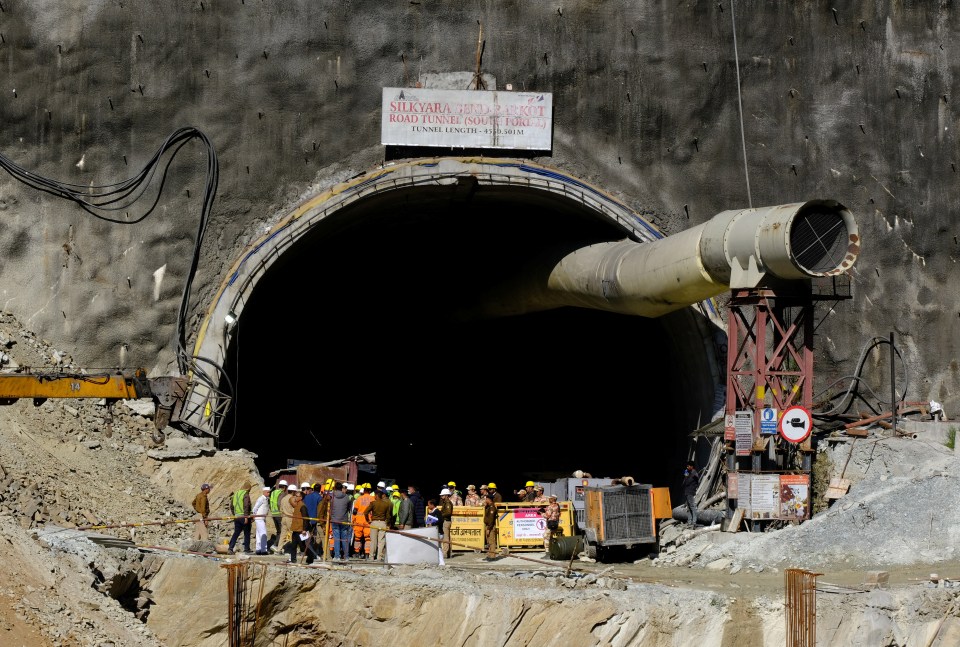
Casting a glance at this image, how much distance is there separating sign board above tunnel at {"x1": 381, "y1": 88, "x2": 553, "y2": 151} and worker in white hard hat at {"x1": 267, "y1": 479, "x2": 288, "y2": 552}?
8.02 meters

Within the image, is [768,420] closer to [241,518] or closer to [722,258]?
[722,258]

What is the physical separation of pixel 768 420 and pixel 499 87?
31.3ft

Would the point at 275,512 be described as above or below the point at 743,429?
below

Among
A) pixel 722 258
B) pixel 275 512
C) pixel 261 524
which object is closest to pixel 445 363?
pixel 275 512

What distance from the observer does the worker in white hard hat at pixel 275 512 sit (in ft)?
75.7

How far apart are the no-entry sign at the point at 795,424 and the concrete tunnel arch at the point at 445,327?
181 inches

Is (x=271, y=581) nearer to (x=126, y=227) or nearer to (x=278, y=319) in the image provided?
(x=126, y=227)

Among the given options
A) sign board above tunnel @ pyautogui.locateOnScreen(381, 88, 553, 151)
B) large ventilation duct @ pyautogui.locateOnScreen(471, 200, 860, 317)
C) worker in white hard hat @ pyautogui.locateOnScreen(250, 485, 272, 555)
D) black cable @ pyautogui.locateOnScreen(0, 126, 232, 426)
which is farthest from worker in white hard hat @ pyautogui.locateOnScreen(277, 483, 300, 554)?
sign board above tunnel @ pyautogui.locateOnScreen(381, 88, 553, 151)

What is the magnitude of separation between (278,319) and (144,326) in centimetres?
853

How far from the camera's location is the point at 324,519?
Answer: 71.8 ft

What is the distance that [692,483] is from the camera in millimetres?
26297

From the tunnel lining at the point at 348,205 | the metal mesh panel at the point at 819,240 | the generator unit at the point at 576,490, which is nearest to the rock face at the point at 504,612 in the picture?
the generator unit at the point at 576,490

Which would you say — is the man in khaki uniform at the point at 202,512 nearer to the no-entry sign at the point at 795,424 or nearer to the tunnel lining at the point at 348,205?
the tunnel lining at the point at 348,205

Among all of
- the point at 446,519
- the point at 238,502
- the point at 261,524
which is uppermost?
the point at 238,502
